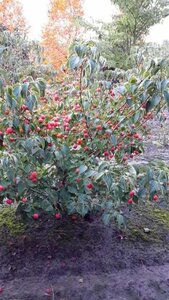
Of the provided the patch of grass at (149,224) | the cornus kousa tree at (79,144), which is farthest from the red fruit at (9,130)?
the patch of grass at (149,224)

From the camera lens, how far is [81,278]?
1.84 meters

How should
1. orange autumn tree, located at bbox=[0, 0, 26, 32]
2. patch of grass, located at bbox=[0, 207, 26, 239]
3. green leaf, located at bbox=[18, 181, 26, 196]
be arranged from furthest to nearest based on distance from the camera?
orange autumn tree, located at bbox=[0, 0, 26, 32]
patch of grass, located at bbox=[0, 207, 26, 239]
green leaf, located at bbox=[18, 181, 26, 196]

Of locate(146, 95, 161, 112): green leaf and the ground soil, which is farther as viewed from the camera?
the ground soil

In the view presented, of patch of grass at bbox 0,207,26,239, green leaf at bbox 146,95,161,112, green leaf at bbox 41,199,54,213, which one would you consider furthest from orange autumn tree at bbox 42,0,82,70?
green leaf at bbox 146,95,161,112

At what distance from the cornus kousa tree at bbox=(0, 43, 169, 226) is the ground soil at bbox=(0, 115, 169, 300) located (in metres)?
0.27

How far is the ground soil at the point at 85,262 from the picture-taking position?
176 cm

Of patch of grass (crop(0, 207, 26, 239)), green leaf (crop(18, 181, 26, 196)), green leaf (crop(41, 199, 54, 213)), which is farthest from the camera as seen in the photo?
patch of grass (crop(0, 207, 26, 239))

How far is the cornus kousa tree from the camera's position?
5.02 feet

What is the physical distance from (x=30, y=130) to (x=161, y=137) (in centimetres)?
334

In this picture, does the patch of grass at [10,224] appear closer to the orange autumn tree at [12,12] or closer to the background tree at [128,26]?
the background tree at [128,26]

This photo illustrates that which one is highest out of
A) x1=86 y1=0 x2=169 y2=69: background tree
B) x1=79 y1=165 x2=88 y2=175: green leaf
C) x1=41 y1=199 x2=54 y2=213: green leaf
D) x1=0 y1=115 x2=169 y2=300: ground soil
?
x1=86 y1=0 x2=169 y2=69: background tree

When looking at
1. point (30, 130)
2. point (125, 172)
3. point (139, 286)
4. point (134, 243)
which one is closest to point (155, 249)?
point (134, 243)

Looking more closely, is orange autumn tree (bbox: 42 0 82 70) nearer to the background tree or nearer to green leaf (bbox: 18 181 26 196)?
the background tree

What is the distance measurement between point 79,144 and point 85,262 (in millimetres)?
707
